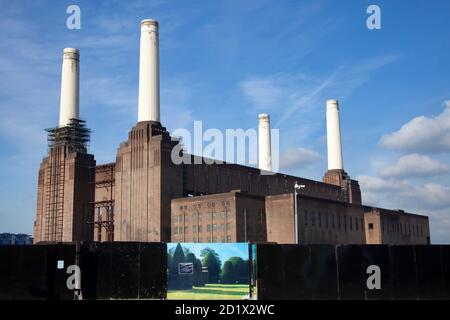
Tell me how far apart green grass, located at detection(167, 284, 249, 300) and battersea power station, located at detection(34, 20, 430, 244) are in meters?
42.4

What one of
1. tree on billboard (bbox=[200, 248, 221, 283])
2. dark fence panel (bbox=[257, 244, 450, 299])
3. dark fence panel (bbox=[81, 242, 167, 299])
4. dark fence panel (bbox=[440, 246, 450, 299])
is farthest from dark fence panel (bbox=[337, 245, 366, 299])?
dark fence panel (bbox=[81, 242, 167, 299])

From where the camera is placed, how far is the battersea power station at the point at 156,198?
253 ft

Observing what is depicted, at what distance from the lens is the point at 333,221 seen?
89.5 metres

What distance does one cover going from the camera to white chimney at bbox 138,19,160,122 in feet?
263

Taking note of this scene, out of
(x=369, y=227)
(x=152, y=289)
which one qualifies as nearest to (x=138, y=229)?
(x=369, y=227)

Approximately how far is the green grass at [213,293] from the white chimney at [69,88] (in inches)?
2758

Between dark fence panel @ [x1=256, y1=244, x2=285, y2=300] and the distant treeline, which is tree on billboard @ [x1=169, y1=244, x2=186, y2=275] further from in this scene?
dark fence panel @ [x1=256, y1=244, x2=285, y2=300]

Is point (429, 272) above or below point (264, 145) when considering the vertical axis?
below

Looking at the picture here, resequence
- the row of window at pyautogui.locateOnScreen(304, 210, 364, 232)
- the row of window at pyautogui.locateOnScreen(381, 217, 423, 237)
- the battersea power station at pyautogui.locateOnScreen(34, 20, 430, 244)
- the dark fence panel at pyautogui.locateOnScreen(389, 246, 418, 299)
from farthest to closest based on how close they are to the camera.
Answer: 1. the row of window at pyautogui.locateOnScreen(381, 217, 423, 237)
2. the row of window at pyautogui.locateOnScreen(304, 210, 364, 232)
3. the battersea power station at pyautogui.locateOnScreen(34, 20, 430, 244)
4. the dark fence panel at pyautogui.locateOnScreen(389, 246, 418, 299)

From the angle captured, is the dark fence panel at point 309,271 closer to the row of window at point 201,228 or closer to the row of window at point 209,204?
the row of window at point 201,228

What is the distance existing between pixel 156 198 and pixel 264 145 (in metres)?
36.9

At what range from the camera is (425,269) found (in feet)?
76.5

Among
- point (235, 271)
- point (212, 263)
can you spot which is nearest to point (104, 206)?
point (212, 263)

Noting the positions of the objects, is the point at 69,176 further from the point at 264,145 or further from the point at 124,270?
the point at 124,270
